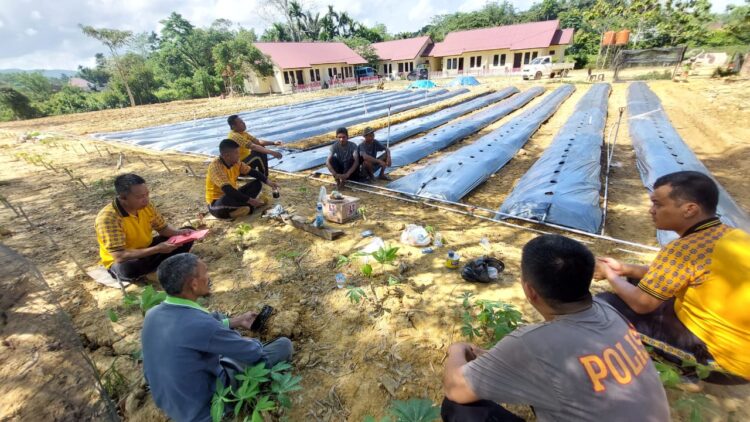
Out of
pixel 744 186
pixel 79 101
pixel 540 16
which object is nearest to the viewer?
pixel 744 186

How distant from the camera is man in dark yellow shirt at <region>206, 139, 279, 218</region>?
452 cm

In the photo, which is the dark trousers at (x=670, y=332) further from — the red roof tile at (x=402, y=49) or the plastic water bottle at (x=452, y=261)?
the red roof tile at (x=402, y=49)

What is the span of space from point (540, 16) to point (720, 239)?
60.5 metres

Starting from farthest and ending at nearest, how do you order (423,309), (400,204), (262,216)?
(400,204) → (262,216) → (423,309)

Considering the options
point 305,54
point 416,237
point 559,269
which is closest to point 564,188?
point 416,237

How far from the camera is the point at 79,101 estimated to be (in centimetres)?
2684

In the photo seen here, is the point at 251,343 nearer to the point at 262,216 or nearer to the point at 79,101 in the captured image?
the point at 262,216

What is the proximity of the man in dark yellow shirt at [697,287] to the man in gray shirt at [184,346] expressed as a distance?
2.56m

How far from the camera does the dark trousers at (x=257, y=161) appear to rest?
18.9ft

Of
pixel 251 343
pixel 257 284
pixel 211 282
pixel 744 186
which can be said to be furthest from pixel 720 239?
pixel 744 186

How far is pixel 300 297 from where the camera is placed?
314 cm

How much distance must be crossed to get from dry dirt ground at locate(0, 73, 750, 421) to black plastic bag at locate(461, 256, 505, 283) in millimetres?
104

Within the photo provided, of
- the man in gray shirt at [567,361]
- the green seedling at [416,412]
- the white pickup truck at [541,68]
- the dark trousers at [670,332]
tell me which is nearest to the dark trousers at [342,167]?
the dark trousers at [670,332]

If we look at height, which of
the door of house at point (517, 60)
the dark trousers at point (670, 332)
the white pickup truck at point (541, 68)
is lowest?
the dark trousers at point (670, 332)
